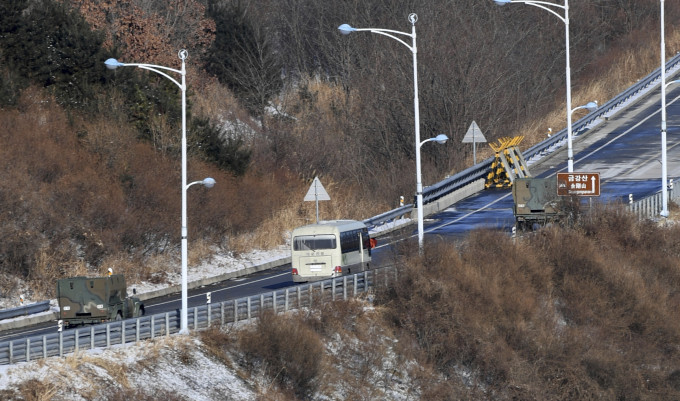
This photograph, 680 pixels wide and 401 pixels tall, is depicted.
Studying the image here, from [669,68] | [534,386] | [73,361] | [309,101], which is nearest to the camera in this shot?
[73,361]

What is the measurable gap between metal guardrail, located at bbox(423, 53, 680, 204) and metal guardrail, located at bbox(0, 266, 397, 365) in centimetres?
1541

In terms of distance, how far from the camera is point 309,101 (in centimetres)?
7062

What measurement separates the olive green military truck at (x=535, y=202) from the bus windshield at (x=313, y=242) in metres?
8.76

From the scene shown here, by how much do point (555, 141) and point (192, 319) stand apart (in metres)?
35.6

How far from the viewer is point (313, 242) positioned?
37.2 metres

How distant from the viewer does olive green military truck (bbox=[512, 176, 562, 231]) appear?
140 feet

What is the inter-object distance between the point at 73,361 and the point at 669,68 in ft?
199

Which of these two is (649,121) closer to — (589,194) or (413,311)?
(589,194)

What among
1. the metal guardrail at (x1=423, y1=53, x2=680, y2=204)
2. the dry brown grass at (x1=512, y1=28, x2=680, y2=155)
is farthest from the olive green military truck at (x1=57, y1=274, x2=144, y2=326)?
the dry brown grass at (x1=512, y1=28, x2=680, y2=155)

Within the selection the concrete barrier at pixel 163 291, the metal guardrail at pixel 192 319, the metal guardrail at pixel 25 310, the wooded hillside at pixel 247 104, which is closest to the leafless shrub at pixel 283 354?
the metal guardrail at pixel 192 319

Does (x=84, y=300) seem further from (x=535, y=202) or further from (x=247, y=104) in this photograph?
(x=247, y=104)

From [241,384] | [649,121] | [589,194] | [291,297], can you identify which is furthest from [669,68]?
[241,384]

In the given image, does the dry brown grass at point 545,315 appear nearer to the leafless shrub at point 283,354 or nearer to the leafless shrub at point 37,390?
the leafless shrub at point 283,354

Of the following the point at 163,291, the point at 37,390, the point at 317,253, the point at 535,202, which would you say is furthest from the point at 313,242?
the point at 37,390
